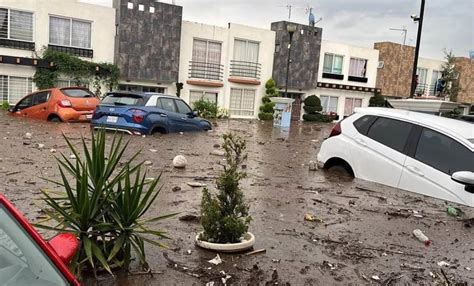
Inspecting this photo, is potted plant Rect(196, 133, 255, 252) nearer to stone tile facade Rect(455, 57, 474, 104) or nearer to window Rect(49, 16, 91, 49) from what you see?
window Rect(49, 16, 91, 49)

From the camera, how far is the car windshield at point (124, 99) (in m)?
14.8

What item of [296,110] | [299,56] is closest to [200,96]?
[299,56]

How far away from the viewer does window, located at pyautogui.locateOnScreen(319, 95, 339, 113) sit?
37.4 metres

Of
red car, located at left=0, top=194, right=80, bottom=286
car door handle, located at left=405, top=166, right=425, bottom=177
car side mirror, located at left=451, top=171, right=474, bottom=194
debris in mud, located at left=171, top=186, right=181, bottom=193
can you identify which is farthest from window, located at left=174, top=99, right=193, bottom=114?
red car, located at left=0, top=194, right=80, bottom=286

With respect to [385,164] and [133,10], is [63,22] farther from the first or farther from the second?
[385,164]

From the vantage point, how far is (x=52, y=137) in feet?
44.0

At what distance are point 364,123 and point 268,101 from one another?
2376 cm

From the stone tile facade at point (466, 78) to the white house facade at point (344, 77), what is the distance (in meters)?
11.8

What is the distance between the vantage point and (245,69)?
105 ft

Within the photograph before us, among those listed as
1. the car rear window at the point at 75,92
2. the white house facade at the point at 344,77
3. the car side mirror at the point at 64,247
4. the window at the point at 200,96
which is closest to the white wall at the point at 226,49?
the window at the point at 200,96

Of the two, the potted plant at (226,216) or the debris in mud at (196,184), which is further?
the debris in mud at (196,184)

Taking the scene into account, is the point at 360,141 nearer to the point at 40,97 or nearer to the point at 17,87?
the point at 40,97

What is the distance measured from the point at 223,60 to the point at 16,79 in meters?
12.8

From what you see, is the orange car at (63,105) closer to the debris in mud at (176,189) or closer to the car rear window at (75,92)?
the car rear window at (75,92)
